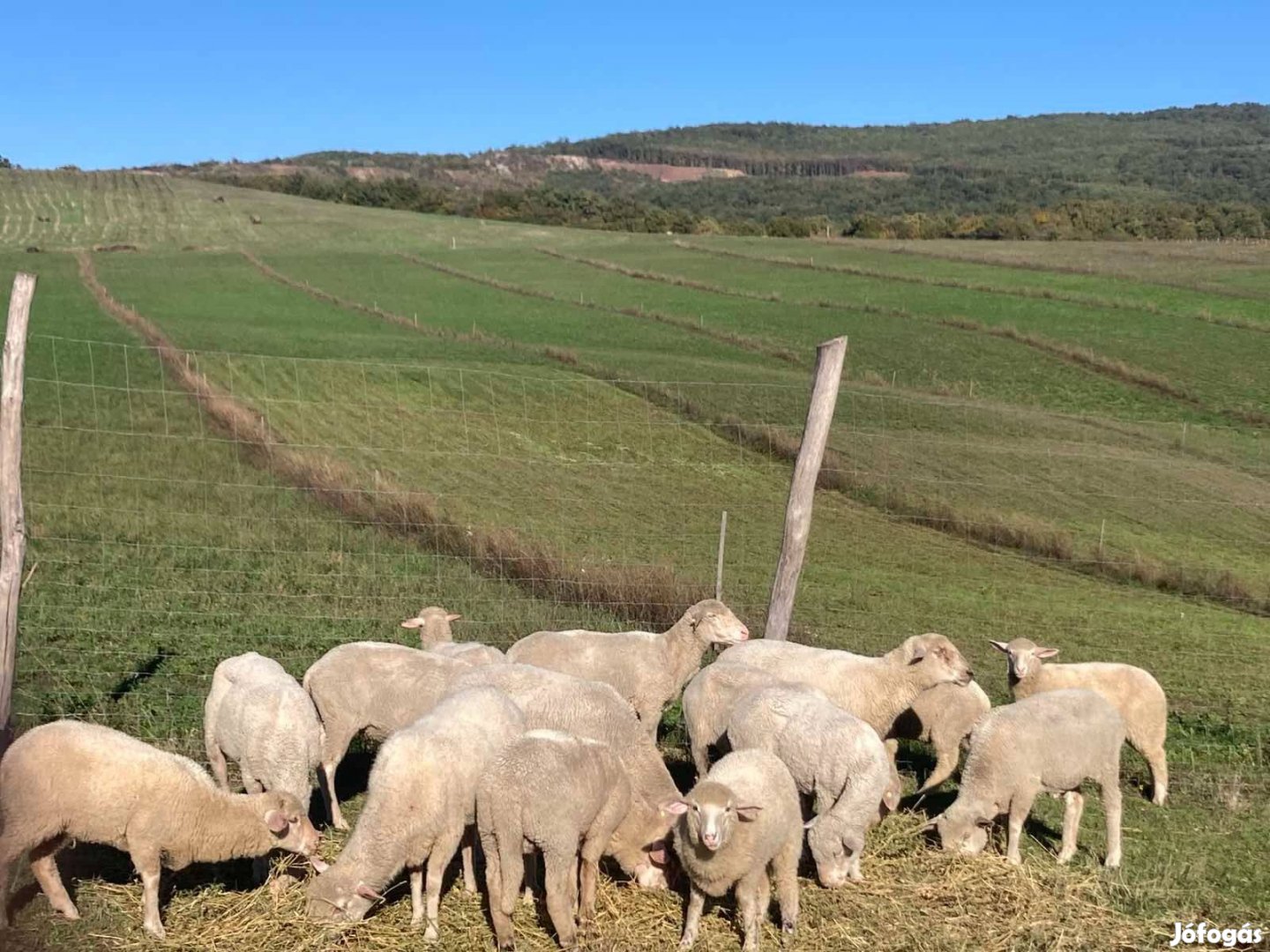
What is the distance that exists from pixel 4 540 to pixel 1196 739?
10485 mm

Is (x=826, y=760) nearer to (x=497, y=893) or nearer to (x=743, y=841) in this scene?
(x=743, y=841)

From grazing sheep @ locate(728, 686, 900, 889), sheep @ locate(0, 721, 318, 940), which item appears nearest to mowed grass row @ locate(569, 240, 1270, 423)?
grazing sheep @ locate(728, 686, 900, 889)

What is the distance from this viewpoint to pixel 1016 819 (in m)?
8.09

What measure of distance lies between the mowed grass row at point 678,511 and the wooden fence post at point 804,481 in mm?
2732

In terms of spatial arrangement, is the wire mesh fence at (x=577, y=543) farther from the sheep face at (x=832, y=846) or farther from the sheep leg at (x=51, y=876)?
the sheep face at (x=832, y=846)

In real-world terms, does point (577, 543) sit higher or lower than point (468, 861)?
higher

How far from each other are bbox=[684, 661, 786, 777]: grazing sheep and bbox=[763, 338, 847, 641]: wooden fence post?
1.22 m

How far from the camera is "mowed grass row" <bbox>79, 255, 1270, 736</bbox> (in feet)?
46.2

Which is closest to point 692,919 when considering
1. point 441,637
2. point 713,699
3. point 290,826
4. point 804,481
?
point 713,699

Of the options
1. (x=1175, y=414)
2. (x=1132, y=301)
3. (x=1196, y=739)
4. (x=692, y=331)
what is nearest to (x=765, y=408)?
(x=1175, y=414)

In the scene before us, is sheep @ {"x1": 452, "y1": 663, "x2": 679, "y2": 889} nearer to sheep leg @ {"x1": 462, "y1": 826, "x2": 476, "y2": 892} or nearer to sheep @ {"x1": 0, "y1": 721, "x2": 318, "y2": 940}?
sheep leg @ {"x1": 462, "y1": 826, "x2": 476, "y2": 892}

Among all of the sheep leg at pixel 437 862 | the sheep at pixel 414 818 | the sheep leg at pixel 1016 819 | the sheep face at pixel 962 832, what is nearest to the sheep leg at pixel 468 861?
the sheep at pixel 414 818

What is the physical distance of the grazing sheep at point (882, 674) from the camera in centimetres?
902

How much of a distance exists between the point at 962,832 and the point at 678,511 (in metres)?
11.0
